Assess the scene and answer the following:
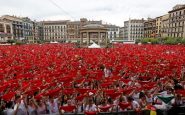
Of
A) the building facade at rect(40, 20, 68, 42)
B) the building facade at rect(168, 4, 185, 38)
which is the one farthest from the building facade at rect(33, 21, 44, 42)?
the building facade at rect(168, 4, 185, 38)

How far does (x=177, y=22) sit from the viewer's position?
91375 mm

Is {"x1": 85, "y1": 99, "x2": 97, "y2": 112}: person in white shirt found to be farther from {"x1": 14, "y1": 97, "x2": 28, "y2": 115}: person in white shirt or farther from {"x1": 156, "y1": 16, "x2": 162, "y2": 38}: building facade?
{"x1": 156, "y1": 16, "x2": 162, "y2": 38}: building facade

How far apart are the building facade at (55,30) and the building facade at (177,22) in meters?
75.3

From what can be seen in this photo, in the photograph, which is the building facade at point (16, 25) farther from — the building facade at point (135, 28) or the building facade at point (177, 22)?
the building facade at point (177, 22)

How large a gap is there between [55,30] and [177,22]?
87.3 meters

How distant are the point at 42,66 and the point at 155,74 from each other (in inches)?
337

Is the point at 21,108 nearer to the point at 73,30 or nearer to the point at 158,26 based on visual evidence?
the point at 158,26

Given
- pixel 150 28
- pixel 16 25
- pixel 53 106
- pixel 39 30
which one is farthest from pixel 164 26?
pixel 53 106

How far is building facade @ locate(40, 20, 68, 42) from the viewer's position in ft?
496

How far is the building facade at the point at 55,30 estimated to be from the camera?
15112cm

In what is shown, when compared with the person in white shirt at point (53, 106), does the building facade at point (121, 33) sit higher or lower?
higher

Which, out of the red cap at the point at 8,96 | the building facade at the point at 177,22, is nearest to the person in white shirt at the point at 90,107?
the red cap at the point at 8,96

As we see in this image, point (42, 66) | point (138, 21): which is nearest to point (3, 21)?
point (138, 21)

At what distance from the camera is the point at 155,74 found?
536 inches
